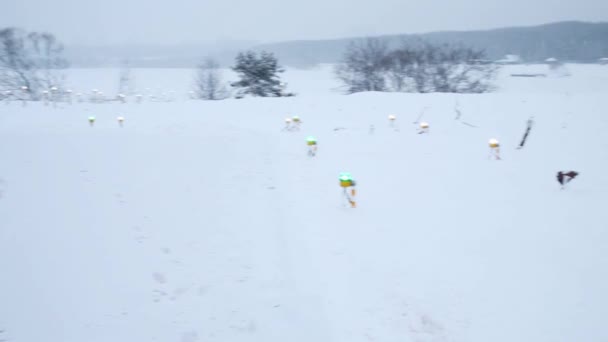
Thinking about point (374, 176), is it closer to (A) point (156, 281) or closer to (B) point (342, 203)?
(B) point (342, 203)

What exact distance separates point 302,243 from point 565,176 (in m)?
5.68

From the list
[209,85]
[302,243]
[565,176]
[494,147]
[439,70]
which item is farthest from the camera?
[209,85]

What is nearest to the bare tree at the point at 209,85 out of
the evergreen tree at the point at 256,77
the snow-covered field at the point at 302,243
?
the evergreen tree at the point at 256,77

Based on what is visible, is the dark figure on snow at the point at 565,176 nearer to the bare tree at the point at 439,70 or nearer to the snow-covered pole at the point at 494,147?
the snow-covered pole at the point at 494,147

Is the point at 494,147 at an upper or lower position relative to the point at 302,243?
upper

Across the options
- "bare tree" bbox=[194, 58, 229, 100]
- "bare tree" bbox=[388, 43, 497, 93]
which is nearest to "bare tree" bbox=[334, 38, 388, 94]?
"bare tree" bbox=[388, 43, 497, 93]

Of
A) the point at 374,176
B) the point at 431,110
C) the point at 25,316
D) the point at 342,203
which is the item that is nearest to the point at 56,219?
the point at 25,316

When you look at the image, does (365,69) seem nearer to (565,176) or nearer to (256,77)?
(256,77)

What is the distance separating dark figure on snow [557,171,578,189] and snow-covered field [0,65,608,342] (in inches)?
9.1

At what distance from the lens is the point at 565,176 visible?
7715 millimetres

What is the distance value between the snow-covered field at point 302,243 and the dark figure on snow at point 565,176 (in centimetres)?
23

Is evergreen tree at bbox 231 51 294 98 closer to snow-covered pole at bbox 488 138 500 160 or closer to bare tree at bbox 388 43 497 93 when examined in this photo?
bare tree at bbox 388 43 497 93

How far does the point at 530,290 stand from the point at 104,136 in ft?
48.8

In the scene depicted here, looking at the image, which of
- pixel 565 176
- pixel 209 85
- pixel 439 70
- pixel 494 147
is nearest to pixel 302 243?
pixel 565 176
